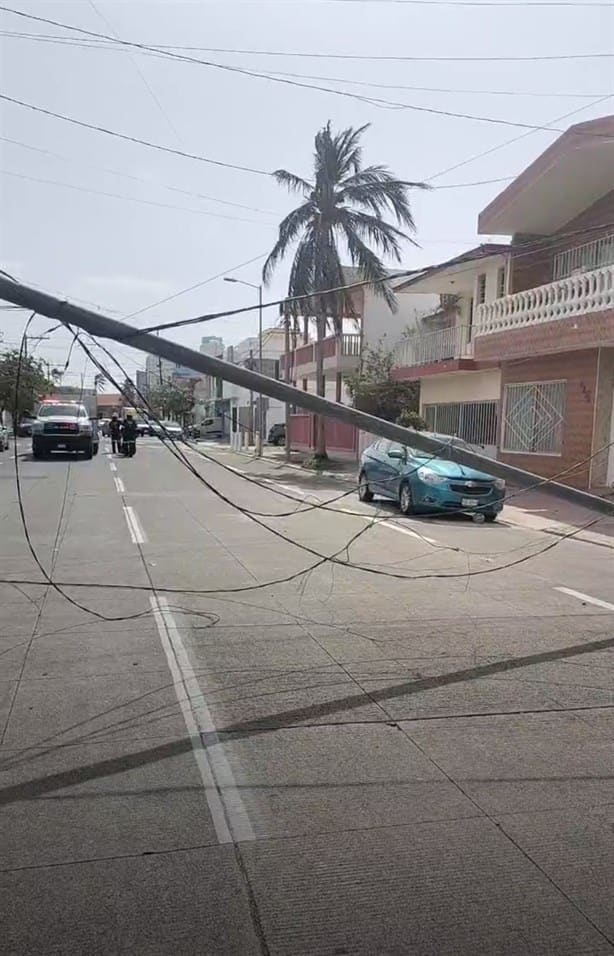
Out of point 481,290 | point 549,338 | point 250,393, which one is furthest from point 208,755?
point 250,393

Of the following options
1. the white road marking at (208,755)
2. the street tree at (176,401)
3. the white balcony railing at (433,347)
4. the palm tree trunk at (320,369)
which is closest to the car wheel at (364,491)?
the street tree at (176,401)

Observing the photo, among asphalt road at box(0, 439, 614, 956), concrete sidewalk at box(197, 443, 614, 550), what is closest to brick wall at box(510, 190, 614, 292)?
concrete sidewalk at box(197, 443, 614, 550)

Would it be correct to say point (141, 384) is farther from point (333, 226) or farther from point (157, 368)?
point (333, 226)

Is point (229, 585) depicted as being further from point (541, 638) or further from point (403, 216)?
point (403, 216)

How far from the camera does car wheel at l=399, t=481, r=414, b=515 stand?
15.9 meters

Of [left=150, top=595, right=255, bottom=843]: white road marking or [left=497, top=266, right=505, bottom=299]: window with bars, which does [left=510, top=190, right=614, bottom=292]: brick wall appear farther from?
[left=150, top=595, right=255, bottom=843]: white road marking

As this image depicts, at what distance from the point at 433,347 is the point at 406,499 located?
43.3 feet

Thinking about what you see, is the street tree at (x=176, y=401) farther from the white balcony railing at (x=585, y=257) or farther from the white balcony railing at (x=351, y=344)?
the white balcony railing at (x=351, y=344)

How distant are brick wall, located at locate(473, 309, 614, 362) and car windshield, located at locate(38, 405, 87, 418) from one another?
16.6 metres

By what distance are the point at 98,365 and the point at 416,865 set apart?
4931 mm

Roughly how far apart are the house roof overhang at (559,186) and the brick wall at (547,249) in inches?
7.7

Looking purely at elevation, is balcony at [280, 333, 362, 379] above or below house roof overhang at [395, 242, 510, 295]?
below

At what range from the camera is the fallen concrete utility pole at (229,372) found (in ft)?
18.8

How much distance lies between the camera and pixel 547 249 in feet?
73.0
